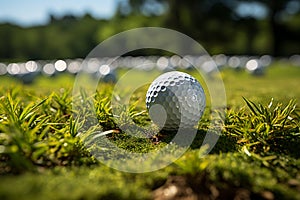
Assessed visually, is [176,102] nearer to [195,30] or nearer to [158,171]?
[158,171]

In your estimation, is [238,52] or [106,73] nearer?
[106,73]

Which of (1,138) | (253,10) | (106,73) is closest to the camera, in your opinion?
(1,138)

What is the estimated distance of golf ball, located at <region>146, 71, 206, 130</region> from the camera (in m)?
4.49

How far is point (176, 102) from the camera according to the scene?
4488 millimetres

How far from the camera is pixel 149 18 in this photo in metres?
39.0

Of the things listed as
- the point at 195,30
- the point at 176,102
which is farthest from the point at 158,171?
the point at 195,30

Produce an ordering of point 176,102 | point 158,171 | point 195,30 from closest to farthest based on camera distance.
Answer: point 158,171 < point 176,102 < point 195,30

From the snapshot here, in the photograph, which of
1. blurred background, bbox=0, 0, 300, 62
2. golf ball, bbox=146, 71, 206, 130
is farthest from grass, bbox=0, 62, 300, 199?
blurred background, bbox=0, 0, 300, 62

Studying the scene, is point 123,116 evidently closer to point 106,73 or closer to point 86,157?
point 86,157

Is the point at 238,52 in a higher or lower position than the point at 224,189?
higher

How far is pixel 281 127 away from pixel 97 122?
→ 2.40 metres

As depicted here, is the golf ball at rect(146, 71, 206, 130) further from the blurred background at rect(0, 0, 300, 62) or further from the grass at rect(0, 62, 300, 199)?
the blurred background at rect(0, 0, 300, 62)

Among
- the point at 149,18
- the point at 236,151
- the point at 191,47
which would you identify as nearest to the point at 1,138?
the point at 236,151

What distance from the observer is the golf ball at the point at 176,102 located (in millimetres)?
4492
